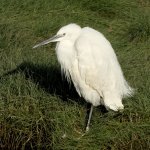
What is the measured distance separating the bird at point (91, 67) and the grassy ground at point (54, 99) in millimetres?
129

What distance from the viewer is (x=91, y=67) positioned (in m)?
4.69

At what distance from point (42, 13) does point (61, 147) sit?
3.27 m

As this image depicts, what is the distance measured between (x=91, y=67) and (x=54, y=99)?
1.87 feet

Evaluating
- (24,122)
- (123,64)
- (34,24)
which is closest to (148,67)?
(123,64)

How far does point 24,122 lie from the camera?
488 cm

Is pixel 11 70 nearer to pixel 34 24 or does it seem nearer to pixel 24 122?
pixel 24 122

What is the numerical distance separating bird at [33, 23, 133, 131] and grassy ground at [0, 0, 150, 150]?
0.13 meters

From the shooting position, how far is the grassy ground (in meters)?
4.65

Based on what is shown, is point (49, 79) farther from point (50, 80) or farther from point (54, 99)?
point (54, 99)

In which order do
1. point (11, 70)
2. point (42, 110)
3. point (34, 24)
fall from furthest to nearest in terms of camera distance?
point (34, 24) < point (11, 70) < point (42, 110)

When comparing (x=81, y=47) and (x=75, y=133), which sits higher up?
(x=81, y=47)

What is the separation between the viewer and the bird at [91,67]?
4.69 m

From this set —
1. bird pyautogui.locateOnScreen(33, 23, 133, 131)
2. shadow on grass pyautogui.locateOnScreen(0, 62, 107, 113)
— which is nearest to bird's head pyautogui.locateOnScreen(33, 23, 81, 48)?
bird pyautogui.locateOnScreen(33, 23, 133, 131)

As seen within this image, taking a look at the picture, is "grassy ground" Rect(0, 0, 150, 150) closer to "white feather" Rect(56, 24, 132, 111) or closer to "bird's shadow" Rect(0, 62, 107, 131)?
"bird's shadow" Rect(0, 62, 107, 131)
